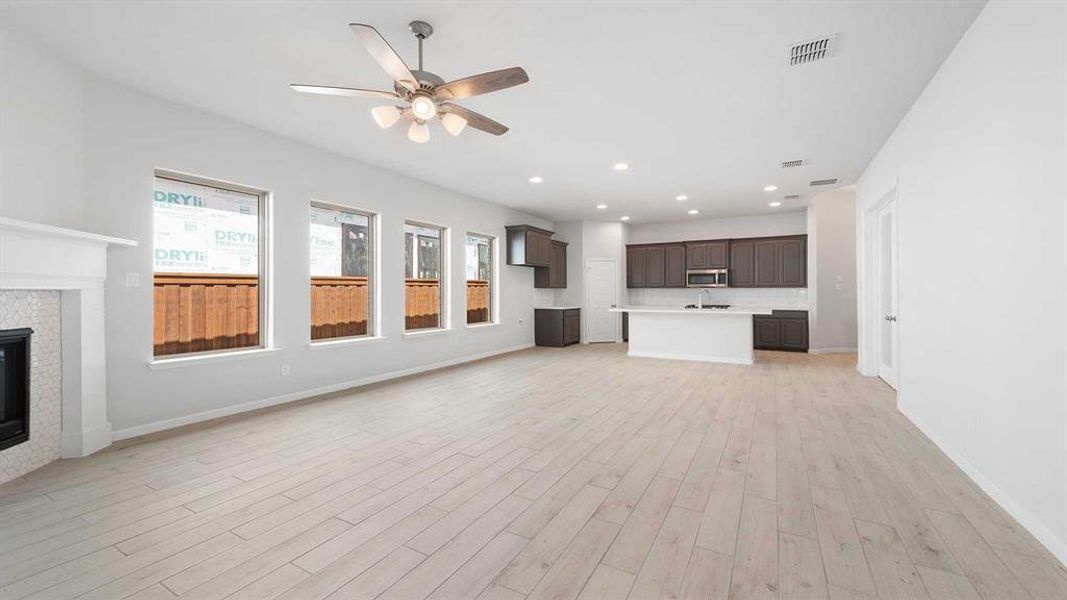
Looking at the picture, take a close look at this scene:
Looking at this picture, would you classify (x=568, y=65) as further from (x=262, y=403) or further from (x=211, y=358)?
(x=262, y=403)

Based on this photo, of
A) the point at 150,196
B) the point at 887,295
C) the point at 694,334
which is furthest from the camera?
the point at 694,334

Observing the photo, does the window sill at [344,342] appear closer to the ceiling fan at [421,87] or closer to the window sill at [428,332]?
the window sill at [428,332]

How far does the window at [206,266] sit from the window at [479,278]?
356 centimetres

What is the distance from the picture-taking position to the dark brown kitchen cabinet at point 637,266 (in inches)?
401

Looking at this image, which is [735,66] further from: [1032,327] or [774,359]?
[774,359]

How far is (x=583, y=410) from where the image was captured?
4.21 metres

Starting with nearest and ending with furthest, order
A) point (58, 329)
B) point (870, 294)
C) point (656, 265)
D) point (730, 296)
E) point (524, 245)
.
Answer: point (58, 329) < point (870, 294) < point (524, 245) < point (730, 296) < point (656, 265)

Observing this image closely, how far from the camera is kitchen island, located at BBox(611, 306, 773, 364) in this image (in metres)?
6.95

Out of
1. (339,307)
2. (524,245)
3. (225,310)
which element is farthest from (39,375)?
(524,245)

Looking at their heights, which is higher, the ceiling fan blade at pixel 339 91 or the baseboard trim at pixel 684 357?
the ceiling fan blade at pixel 339 91

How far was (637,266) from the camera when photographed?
10.3 metres

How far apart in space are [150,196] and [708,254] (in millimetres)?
9344

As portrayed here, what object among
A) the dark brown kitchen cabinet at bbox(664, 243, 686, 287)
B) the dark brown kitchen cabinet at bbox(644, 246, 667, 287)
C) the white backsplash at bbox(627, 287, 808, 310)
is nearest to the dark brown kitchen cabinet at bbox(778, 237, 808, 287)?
the white backsplash at bbox(627, 287, 808, 310)

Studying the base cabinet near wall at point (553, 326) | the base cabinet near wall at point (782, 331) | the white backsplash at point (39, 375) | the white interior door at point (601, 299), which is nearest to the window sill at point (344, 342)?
the white backsplash at point (39, 375)
